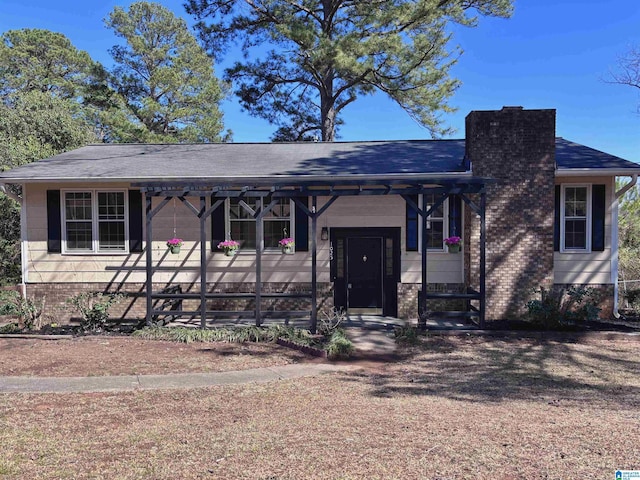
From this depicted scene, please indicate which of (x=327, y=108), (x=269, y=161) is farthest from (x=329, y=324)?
(x=327, y=108)

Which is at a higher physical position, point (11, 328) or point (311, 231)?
point (311, 231)

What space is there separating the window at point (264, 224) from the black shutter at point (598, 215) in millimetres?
7214

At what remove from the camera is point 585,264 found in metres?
10.9

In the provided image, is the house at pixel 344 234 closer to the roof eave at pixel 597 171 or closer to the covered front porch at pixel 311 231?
the covered front porch at pixel 311 231

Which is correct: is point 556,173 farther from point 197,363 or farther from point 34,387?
point 34,387

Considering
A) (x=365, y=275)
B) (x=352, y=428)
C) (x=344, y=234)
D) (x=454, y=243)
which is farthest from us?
(x=365, y=275)

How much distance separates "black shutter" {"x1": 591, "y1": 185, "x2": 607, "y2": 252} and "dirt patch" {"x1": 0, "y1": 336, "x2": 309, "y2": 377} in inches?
302

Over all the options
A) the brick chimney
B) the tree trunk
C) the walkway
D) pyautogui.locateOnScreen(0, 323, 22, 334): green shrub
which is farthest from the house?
the tree trunk

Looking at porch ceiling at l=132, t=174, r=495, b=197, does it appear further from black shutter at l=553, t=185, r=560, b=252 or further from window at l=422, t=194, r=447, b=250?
black shutter at l=553, t=185, r=560, b=252

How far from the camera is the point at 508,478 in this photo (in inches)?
140

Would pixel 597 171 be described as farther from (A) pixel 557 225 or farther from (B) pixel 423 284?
(B) pixel 423 284

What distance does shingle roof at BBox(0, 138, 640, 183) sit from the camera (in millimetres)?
10469

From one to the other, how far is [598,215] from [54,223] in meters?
12.9

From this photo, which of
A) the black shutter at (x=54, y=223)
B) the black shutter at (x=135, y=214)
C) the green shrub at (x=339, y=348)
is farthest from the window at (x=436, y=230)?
the black shutter at (x=54, y=223)
